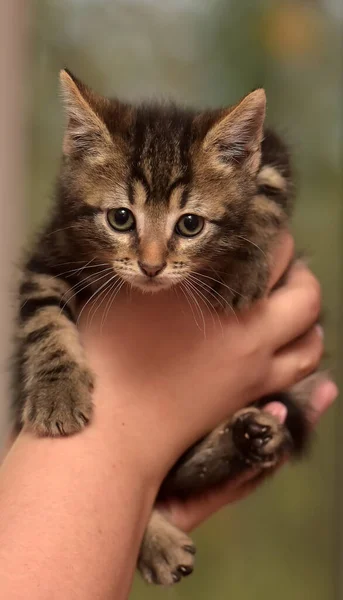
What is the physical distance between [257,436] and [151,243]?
403 mm

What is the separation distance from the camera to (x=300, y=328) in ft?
3.60

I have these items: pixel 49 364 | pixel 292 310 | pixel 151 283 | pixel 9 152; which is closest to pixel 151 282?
pixel 151 283

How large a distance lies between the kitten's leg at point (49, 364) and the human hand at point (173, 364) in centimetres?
3

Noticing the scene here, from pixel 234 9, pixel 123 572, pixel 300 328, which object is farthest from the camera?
pixel 234 9

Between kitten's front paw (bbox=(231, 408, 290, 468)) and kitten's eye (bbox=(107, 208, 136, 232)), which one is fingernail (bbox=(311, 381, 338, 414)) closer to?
kitten's front paw (bbox=(231, 408, 290, 468))

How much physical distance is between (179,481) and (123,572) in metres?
0.28

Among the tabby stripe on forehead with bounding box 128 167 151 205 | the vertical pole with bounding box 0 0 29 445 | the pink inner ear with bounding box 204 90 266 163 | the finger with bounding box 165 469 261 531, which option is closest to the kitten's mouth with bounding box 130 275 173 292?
the tabby stripe on forehead with bounding box 128 167 151 205

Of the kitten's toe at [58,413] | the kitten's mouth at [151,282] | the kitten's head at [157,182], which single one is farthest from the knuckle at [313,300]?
the kitten's toe at [58,413]

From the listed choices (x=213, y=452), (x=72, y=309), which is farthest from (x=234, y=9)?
(x=213, y=452)

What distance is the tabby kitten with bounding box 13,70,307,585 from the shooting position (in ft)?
2.88

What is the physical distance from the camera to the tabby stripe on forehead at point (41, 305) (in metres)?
1.02

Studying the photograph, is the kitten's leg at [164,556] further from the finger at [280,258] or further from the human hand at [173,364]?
the finger at [280,258]

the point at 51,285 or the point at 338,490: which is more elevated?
the point at 51,285

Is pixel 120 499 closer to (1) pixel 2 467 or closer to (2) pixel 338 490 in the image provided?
(1) pixel 2 467
